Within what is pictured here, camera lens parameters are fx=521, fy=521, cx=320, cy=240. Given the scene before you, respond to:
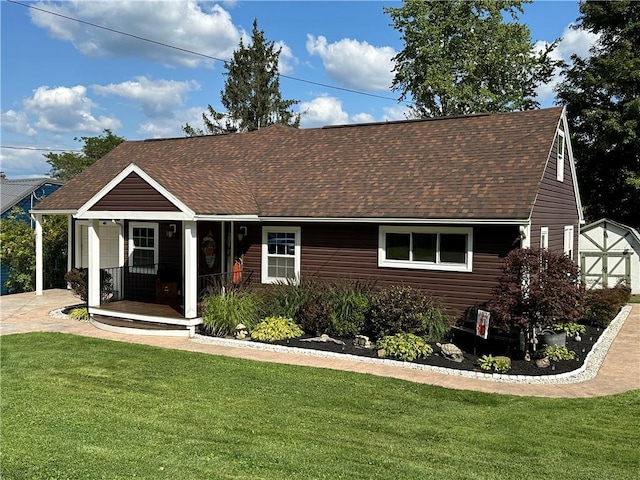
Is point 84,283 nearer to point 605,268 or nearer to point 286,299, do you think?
point 286,299

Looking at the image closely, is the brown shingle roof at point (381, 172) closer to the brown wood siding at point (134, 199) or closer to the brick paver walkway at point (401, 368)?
the brown wood siding at point (134, 199)

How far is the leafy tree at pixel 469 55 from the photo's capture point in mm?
30656

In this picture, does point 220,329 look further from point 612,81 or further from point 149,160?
point 612,81

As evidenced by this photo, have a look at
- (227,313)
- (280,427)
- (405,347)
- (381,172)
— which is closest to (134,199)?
(227,313)

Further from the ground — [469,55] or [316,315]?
[469,55]

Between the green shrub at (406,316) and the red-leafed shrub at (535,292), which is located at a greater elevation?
the red-leafed shrub at (535,292)

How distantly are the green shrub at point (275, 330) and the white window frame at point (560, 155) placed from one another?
8.74 meters

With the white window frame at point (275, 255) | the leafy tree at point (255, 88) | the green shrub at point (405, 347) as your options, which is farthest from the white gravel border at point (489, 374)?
the leafy tree at point (255, 88)

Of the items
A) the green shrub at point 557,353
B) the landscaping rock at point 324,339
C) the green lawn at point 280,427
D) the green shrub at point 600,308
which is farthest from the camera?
the green shrub at point 600,308

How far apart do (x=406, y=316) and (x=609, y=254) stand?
46.4 feet

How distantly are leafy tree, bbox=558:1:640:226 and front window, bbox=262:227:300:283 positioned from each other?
17.5 m

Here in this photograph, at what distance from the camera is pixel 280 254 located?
48.1 feet

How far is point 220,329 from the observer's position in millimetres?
12547

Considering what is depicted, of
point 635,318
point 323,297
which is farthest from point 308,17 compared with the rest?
point 635,318
